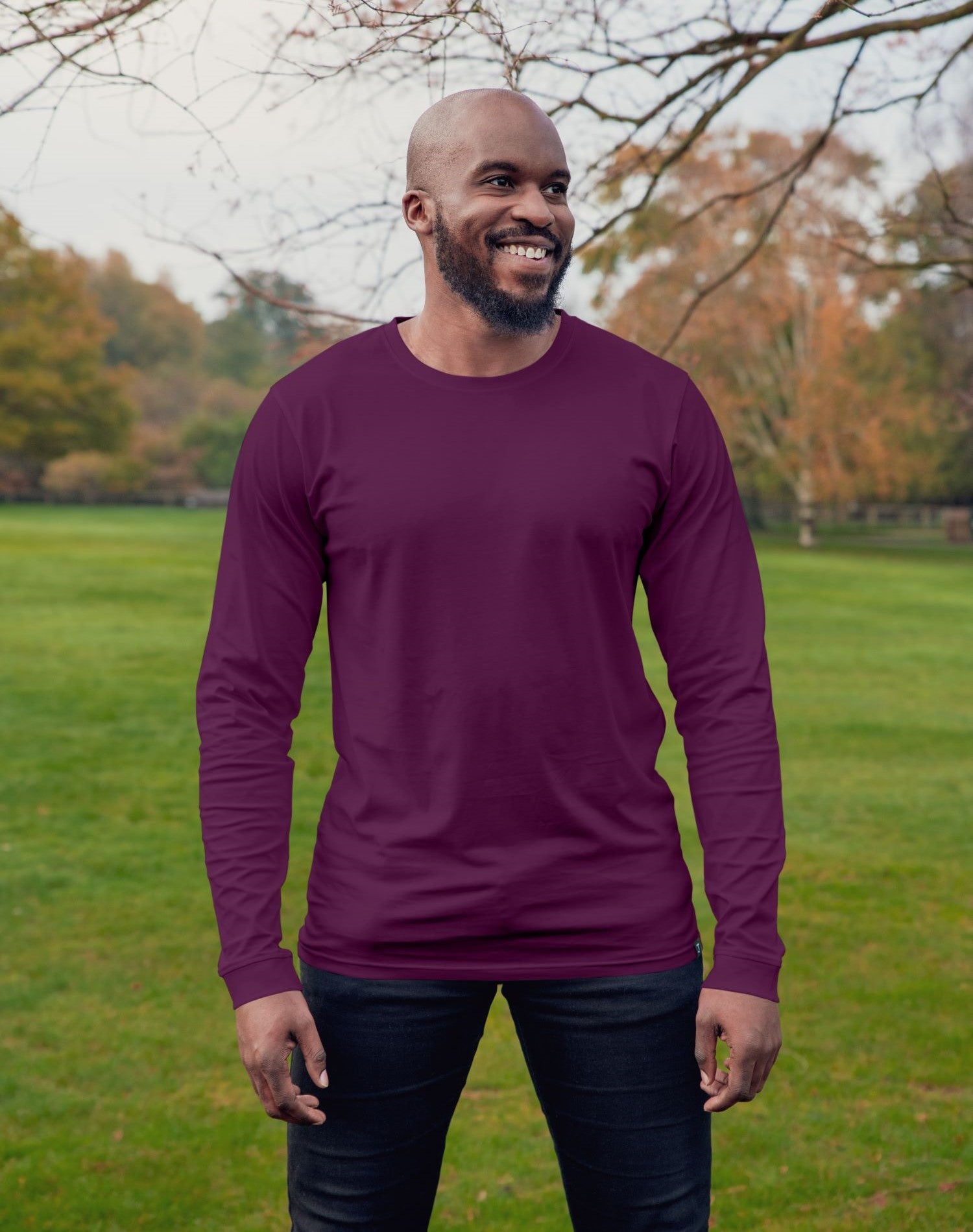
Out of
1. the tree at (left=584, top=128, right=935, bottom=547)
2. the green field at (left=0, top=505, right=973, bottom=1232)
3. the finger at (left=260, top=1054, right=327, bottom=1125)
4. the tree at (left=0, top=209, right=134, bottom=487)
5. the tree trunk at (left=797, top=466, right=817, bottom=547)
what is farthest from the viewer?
the tree at (left=0, top=209, right=134, bottom=487)

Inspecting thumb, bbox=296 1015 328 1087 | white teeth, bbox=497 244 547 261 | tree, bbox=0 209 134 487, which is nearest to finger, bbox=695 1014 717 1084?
thumb, bbox=296 1015 328 1087

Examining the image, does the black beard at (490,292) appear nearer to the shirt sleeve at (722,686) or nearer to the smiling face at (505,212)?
the smiling face at (505,212)

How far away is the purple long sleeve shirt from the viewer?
2066 mm

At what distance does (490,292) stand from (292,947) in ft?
18.7

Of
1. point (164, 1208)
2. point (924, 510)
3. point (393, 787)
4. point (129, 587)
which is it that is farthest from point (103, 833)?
point (924, 510)

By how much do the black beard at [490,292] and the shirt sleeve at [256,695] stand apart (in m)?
0.34

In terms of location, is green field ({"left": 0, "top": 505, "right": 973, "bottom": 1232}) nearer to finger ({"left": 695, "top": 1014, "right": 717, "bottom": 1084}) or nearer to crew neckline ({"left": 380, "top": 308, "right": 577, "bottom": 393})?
finger ({"left": 695, "top": 1014, "right": 717, "bottom": 1084})

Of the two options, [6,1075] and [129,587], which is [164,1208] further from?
[129,587]

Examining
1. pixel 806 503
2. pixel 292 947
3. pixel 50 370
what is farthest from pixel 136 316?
pixel 292 947

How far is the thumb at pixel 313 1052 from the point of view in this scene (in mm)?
2027

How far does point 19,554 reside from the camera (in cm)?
3167

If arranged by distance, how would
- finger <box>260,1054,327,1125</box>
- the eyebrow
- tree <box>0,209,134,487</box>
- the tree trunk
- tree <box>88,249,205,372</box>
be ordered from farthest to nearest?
1. tree <box>88,249,205,372</box>
2. tree <box>0,209,134,487</box>
3. the tree trunk
4. the eyebrow
5. finger <box>260,1054,327,1125</box>

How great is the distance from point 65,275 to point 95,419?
686 centimetres

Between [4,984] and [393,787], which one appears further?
[4,984]
